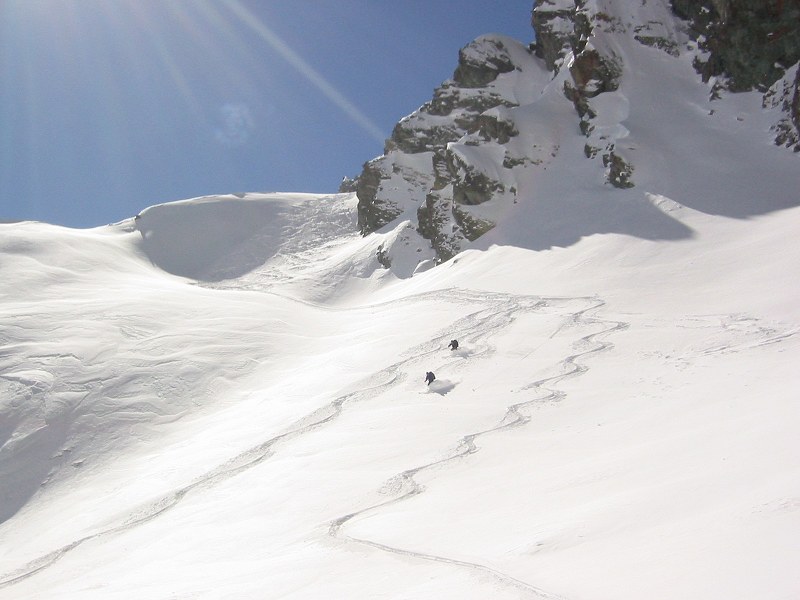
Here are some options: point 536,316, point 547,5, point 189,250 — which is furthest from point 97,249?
point 547,5

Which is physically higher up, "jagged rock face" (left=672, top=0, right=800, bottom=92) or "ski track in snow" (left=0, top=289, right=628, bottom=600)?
"jagged rock face" (left=672, top=0, right=800, bottom=92)

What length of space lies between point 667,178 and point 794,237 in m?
12.2

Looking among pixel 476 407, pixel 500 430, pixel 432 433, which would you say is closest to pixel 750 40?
Result: pixel 476 407

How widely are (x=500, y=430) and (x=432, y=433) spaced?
1644mm

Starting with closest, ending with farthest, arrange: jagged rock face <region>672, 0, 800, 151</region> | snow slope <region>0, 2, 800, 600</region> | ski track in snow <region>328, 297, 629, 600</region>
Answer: ski track in snow <region>328, 297, 629, 600</region>
snow slope <region>0, 2, 800, 600</region>
jagged rock face <region>672, 0, 800, 151</region>

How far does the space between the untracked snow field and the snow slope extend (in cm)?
7

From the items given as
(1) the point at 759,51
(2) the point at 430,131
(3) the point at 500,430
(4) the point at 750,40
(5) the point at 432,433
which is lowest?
(3) the point at 500,430

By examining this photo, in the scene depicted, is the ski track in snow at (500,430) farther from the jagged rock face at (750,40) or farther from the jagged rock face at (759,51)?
the jagged rock face at (750,40)

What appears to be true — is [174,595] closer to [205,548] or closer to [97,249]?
[205,548]

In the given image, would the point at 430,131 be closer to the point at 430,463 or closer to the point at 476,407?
the point at 476,407

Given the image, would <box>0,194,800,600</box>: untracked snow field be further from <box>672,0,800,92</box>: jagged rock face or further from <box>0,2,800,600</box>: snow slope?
<box>672,0,800,92</box>: jagged rock face

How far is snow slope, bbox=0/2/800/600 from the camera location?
662 cm

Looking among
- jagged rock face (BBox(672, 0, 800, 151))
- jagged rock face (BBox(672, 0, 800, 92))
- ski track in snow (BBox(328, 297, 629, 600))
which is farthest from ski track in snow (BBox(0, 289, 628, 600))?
jagged rock face (BBox(672, 0, 800, 92))

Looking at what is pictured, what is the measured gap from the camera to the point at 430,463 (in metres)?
11.9
